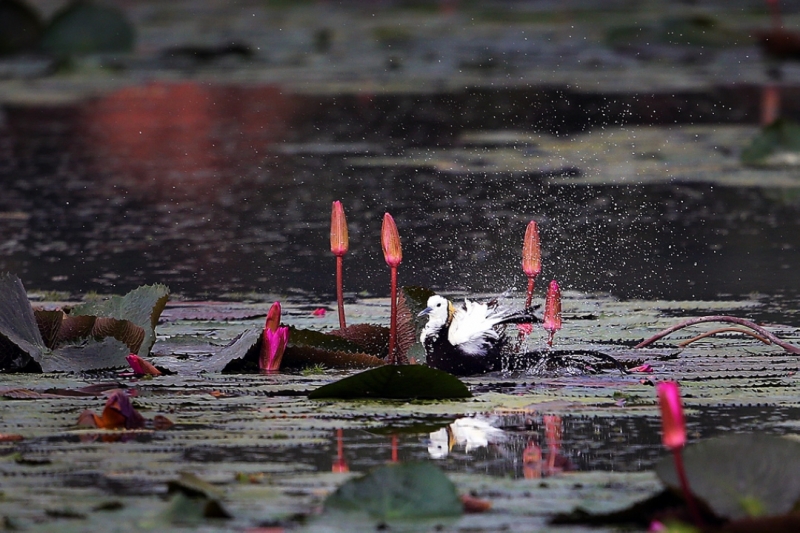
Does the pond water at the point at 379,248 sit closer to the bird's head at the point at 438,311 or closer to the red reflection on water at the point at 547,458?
the red reflection on water at the point at 547,458

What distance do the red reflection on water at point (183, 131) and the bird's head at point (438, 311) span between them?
4780 mm

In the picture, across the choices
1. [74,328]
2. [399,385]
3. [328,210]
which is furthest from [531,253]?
[328,210]

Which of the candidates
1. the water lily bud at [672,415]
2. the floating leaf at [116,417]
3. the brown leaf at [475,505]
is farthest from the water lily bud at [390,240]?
the water lily bud at [672,415]

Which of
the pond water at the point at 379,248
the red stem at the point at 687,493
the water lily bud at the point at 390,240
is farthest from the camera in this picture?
the water lily bud at the point at 390,240

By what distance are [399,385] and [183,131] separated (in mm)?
8091

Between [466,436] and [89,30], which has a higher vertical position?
[89,30]

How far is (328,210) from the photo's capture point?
7758 millimetres

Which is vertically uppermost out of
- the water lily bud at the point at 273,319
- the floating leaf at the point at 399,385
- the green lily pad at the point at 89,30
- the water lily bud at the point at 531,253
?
the green lily pad at the point at 89,30

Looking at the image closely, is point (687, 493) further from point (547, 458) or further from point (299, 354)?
point (299, 354)

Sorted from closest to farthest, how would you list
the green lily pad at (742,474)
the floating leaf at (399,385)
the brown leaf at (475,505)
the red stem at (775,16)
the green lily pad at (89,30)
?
1. the green lily pad at (742,474)
2. the brown leaf at (475,505)
3. the floating leaf at (399,385)
4. the green lily pad at (89,30)
5. the red stem at (775,16)

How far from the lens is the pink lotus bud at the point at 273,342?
3.88 metres

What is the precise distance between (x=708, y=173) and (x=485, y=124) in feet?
10.7

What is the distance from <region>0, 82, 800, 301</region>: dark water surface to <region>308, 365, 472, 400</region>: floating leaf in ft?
5.81

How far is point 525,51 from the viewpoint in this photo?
15461 millimetres
